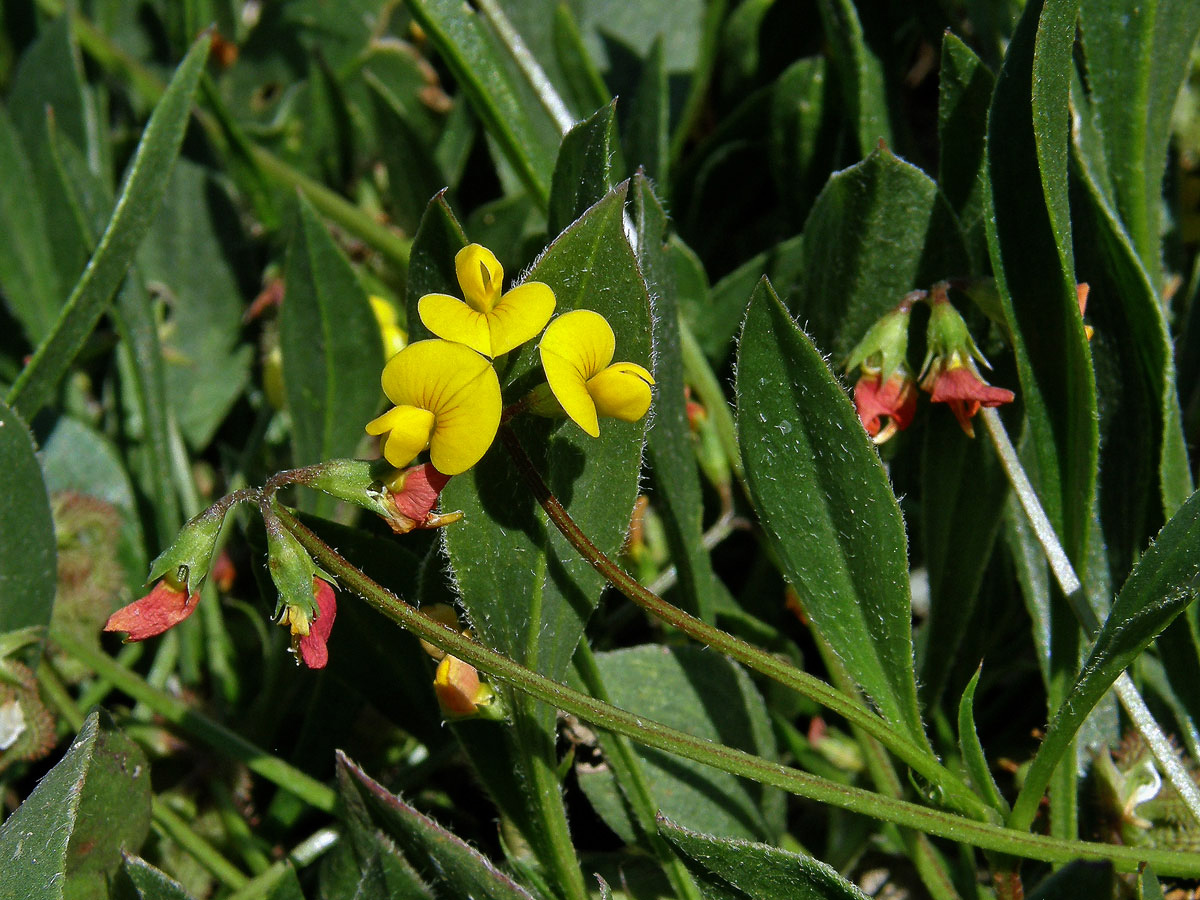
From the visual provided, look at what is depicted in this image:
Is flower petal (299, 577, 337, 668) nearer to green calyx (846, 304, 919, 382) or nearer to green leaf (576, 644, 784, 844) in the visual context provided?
green leaf (576, 644, 784, 844)

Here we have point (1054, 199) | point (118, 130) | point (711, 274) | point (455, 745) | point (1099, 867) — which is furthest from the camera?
point (118, 130)

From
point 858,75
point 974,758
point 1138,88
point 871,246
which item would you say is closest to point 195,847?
point 974,758

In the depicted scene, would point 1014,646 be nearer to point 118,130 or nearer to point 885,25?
point 885,25

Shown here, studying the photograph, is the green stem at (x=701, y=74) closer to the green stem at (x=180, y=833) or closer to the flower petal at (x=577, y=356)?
the flower petal at (x=577, y=356)

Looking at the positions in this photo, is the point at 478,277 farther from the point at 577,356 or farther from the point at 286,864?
the point at 286,864

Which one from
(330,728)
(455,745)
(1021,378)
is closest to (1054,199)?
(1021,378)

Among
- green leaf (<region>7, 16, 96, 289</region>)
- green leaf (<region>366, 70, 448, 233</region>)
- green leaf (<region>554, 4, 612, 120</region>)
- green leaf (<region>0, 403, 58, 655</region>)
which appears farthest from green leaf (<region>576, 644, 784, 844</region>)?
green leaf (<region>7, 16, 96, 289</region>)
